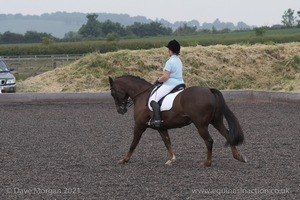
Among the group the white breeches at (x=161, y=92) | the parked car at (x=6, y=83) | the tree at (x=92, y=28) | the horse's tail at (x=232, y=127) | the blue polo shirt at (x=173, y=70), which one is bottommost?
the tree at (x=92, y=28)

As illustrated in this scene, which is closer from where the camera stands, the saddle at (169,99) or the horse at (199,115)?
the horse at (199,115)

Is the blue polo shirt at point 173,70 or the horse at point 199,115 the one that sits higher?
the blue polo shirt at point 173,70

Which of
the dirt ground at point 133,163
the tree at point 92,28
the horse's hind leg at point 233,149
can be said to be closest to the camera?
the dirt ground at point 133,163

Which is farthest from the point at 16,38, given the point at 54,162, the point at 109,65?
the point at 54,162

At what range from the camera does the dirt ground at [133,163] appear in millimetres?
8031

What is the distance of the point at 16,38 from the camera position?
99188 millimetres

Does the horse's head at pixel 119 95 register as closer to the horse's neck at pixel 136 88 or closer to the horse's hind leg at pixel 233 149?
the horse's neck at pixel 136 88

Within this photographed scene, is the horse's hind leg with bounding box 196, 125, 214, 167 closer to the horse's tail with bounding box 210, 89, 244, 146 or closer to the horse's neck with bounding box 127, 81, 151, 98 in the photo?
the horse's tail with bounding box 210, 89, 244, 146

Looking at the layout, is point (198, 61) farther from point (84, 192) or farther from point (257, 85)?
point (84, 192)

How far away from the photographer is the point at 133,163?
34.4ft

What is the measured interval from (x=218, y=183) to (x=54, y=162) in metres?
3.07

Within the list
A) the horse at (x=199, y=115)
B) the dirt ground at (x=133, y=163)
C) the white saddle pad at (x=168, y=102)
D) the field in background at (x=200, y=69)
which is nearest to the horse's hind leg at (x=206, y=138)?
the horse at (x=199, y=115)

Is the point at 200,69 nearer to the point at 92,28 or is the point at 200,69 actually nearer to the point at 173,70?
the point at 173,70

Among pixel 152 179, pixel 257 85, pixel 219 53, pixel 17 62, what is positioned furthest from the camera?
pixel 17 62
